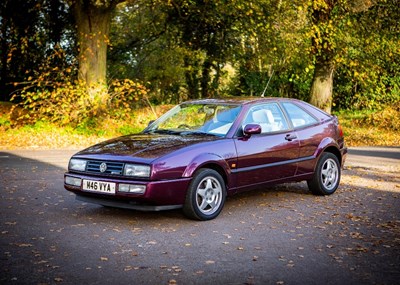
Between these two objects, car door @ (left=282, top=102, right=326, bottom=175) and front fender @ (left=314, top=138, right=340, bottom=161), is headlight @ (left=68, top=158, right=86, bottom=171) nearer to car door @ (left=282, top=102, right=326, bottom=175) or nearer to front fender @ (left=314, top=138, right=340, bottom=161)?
car door @ (left=282, top=102, right=326, bottom=175)

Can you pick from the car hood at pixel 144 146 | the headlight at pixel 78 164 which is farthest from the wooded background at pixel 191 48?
the headlight at pixel 78 164

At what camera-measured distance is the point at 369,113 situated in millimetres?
23953

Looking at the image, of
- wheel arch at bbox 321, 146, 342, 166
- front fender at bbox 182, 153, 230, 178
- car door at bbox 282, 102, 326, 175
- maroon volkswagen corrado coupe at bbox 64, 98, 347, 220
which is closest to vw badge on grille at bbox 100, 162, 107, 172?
maroon volkswagen corrado coupe at bbox 64, 98, 347, 220

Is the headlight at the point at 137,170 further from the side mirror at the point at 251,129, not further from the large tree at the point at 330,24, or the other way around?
the large tree at the point at 330,24

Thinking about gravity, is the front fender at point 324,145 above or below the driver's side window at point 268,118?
below

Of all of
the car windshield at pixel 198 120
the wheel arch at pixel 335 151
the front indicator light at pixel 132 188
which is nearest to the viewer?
the front indicator light at pixel 132 188

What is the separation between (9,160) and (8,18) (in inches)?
397

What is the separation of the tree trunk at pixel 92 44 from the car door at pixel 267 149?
35.4 ft

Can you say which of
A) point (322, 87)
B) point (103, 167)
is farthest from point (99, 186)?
point (322, 87)

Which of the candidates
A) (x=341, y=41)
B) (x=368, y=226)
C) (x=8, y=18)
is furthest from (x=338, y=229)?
(x=8, y=18)

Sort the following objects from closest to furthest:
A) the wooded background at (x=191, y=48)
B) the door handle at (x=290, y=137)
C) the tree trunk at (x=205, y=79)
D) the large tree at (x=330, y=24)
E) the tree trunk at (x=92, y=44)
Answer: the door handle at (x=290, y=137) → the tree trunk at (x=92, y=44) → the wooded background at (x=191, y=48) → the large tree at (x=330, y=24) → the tree trunk at (x=205, y=79)

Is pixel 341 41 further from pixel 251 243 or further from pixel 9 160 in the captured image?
pixel 251 243

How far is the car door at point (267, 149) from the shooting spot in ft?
24.1

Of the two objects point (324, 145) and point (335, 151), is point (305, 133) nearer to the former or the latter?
point (324, 145)
